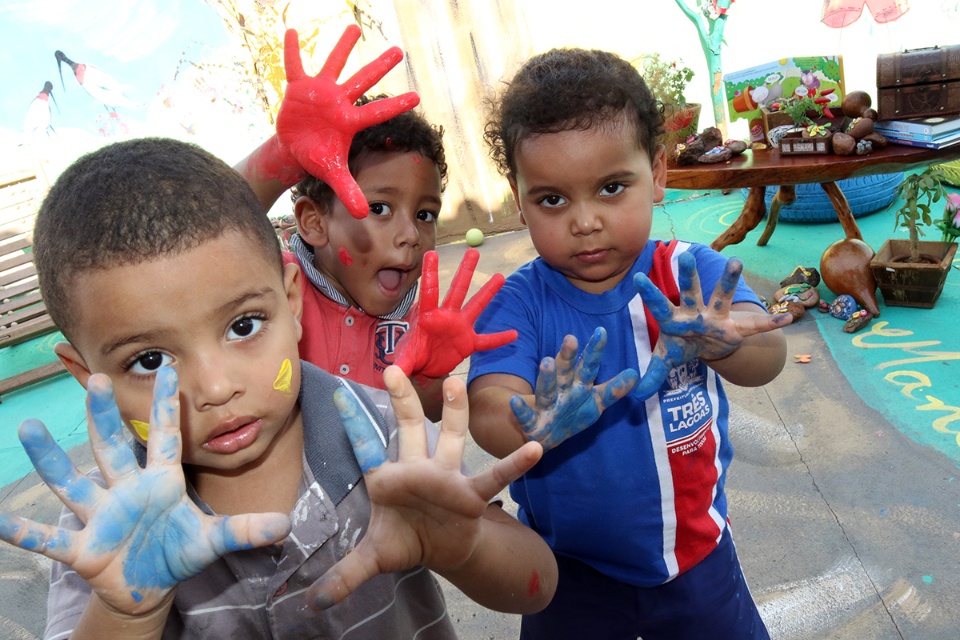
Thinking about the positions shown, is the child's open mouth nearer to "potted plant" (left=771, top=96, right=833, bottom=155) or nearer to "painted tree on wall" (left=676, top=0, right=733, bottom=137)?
"potted plant" (left=771, top=96, right=833, bottom=155)

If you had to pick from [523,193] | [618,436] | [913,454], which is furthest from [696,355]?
[913,454]

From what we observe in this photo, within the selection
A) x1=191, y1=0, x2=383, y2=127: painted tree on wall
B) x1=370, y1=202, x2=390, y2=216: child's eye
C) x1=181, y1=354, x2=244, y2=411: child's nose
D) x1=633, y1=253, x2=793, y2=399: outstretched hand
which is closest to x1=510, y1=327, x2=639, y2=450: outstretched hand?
x1=633, y1=253, x2=793, y2=399: outstretched hand

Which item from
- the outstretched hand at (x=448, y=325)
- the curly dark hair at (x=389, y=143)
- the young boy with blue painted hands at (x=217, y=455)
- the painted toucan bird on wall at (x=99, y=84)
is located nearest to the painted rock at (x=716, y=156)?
the curly dark hair at (x=389, y=143)

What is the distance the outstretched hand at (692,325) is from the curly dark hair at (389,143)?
72 cm

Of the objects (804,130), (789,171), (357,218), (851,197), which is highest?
(357,218)

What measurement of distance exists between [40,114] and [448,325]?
6.26m

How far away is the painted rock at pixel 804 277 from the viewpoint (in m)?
3.62

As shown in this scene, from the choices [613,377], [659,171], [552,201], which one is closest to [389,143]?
[552,201]

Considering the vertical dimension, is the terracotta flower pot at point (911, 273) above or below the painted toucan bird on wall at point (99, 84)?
below

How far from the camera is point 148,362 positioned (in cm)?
85

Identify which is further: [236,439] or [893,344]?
[893,344]

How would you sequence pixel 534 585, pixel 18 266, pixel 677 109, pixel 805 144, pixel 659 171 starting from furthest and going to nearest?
pixel 18 266
pixel 677 109
pixel 805 144
pixel 659 171
pixel 534 585

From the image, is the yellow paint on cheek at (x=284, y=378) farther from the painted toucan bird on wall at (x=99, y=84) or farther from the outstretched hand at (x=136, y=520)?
the painted toucan bird on wall at (x=99, y=84)

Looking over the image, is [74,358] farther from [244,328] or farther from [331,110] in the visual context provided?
[331,110]
